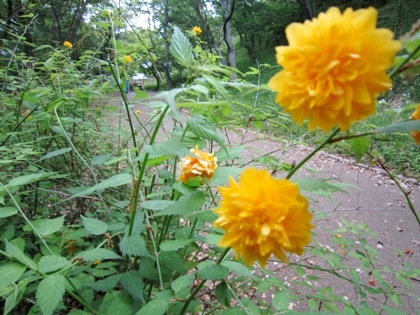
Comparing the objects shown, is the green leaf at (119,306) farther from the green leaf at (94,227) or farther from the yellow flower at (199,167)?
the yellow flower at (199,167)

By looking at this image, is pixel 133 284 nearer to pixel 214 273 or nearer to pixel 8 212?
pixel 214 273

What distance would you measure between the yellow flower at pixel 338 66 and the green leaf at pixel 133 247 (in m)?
0.66

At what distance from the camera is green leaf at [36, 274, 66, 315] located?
2.44ft

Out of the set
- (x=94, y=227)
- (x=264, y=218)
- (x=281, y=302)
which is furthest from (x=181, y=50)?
(x=281, y=302)

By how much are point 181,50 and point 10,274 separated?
2.51 ft

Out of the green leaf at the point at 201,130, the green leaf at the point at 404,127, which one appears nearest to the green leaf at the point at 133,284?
the green leaf at the point at 201,130

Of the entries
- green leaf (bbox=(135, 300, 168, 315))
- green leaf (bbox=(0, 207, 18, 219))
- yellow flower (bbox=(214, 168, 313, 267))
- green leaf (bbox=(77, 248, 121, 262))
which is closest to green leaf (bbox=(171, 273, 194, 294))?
green leaf (bbox=(135, 300, 168, 315))

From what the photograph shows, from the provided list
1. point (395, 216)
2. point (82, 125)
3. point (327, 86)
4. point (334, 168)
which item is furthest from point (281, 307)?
point (334, 168)

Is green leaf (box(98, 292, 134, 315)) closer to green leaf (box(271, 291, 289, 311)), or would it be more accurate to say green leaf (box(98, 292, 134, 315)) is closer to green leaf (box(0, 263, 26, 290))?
green leaf (box(0, 263, 26, 290))

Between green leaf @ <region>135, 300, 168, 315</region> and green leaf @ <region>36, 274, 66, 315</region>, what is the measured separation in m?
0.22

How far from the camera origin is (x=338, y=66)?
0.48 metres

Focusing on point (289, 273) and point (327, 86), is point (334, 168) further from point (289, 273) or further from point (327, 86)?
point (327, 86)

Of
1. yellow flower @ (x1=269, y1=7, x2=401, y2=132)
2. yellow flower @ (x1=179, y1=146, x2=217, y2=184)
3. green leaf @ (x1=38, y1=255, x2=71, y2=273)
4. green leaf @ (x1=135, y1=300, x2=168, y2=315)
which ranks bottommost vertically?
green leaf @ (x1=135, y1=300, x2=168, y2=315)

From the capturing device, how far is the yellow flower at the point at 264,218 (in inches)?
21.5
